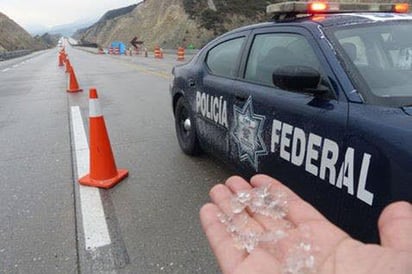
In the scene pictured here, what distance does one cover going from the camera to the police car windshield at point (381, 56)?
2582mm

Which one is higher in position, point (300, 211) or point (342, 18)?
point (342, 18)

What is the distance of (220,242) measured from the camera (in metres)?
2.03

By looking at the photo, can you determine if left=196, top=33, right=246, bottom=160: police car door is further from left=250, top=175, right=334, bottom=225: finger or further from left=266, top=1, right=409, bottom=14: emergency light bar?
left=250, top=175, right=334, bottom=225: finger

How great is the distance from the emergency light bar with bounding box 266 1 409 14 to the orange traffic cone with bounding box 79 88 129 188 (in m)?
2.07

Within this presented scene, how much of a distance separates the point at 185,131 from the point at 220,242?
3.45m

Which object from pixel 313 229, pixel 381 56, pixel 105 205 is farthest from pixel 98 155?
pixel 313 229

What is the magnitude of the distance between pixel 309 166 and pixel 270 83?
0.93 metres

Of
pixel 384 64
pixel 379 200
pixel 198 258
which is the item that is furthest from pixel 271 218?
pixel 384 64

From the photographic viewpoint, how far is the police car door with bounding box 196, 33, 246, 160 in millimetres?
3963

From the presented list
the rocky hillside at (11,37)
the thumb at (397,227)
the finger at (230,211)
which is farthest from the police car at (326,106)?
the rocky hillside at (11,37)

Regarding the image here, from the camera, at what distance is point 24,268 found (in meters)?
3.00

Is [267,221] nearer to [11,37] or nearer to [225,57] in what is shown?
[225,57]

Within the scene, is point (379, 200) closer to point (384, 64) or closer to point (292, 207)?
point (292, 207)

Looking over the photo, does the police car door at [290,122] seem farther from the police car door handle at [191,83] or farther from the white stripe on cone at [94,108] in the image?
the white stripe on cone at [94,108]
